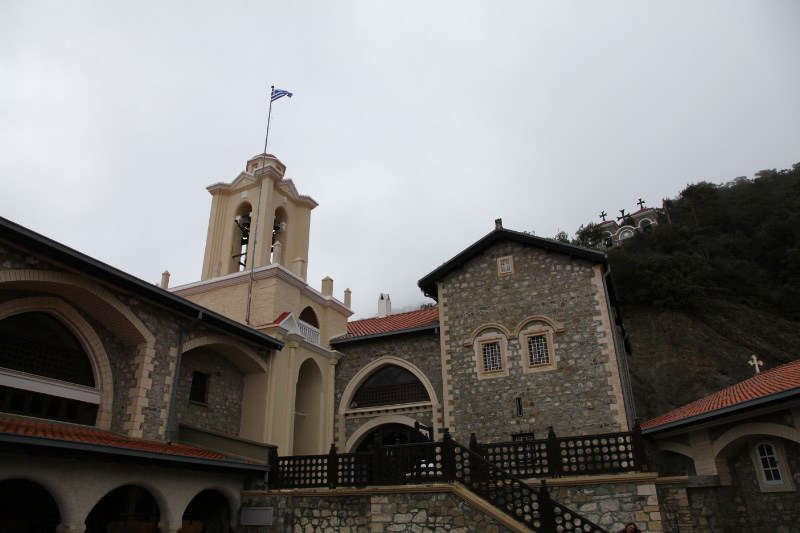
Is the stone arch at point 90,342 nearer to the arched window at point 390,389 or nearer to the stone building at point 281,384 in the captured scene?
the stone building at point 281,384

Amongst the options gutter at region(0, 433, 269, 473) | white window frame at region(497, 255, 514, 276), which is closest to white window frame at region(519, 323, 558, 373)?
white window frame at region(497, 255, 514, 276)

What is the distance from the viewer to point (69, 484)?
27.7ft

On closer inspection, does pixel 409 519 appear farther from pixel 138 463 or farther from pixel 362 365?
pixel 362 365

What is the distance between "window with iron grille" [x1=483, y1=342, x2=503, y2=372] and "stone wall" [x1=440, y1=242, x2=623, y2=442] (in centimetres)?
27

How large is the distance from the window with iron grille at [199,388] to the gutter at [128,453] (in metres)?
2.93

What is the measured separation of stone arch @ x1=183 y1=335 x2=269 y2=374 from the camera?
1318cm

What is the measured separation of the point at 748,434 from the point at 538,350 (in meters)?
5.12

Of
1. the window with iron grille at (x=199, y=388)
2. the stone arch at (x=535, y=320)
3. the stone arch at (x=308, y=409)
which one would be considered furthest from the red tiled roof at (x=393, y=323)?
the window with iron grille at (x=199, y=388)

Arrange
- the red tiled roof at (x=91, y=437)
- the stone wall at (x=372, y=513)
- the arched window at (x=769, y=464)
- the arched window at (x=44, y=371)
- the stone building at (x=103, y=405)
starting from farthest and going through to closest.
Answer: the arched window at (x=769, y=464)
the arched window at (x=44, y=371)
the stone wall at (x=372, y=513)
the stone building at (x=103, y=405)
the red tiled roof at (x=91, y=437)

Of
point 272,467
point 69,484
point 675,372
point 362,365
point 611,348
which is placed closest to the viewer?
point 69,484

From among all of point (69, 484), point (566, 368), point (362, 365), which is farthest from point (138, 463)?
point (566, 368)

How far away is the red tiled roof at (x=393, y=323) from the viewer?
1791 cm

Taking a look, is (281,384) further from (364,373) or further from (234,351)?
(364,373)

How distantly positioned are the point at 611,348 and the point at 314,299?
9.71m
